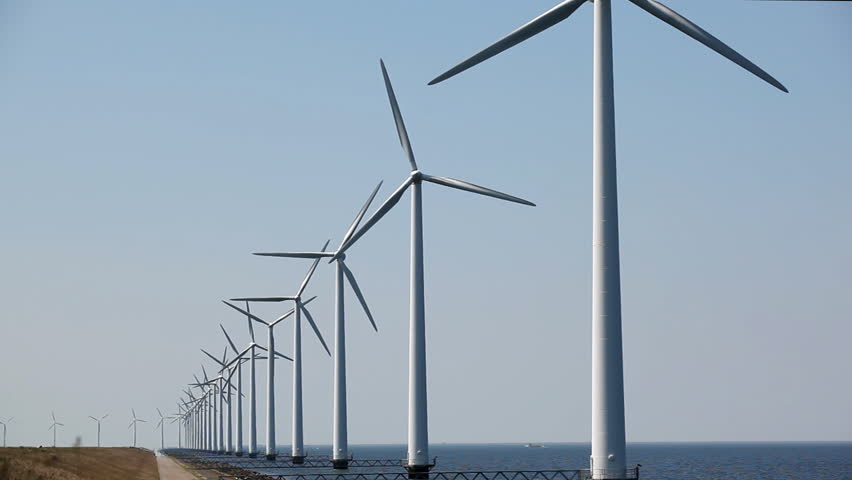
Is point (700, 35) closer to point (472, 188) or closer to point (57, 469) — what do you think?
point (472, 188)

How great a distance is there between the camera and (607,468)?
166ft

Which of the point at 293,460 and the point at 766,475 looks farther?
the point at 766,475

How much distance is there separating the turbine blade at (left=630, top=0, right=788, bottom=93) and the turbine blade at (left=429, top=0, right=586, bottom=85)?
373 centimetres

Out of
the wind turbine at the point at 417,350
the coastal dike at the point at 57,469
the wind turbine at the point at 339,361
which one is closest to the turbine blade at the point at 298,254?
the wind turbine at the point at 339,361

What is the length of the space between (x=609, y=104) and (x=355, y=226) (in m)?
55.6

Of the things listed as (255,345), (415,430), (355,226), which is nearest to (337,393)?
(355,226)

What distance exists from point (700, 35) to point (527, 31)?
10172 mm

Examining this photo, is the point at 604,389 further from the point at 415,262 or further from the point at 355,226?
the point at 355,226

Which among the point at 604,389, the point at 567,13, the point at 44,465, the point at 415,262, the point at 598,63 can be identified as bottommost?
the point at 44,465

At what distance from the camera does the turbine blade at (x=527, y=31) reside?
55.8 metres

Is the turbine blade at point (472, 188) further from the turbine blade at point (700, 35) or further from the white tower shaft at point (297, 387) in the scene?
the white tower shaft at point (297, 387)

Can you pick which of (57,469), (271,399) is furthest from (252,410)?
(57,469)

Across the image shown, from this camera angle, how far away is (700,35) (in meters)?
49.6

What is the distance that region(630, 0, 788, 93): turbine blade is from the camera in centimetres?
4784
